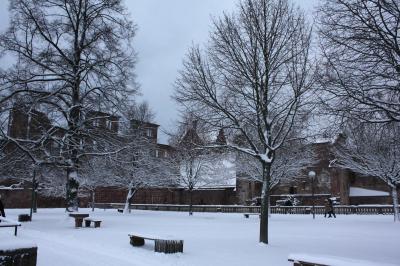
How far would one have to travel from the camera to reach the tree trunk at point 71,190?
2506cm

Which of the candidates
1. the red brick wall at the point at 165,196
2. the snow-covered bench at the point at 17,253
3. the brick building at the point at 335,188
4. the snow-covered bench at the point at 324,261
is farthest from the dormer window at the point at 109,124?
the red brick wall at the point at 165,196

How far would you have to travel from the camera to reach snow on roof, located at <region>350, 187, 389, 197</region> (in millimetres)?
53075

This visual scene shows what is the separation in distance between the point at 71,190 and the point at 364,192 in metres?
41.8

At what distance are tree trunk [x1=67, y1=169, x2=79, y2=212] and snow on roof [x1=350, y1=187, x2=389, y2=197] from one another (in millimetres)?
40304

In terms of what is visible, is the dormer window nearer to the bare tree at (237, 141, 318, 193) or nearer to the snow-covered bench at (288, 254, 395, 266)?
the bare tree at (237, 141, 318, 193)

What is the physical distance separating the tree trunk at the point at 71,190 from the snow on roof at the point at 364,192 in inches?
1587

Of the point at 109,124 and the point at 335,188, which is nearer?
the point at 109,124

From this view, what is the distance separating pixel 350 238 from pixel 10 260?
1474cm

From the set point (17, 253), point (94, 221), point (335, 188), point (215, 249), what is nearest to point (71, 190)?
point (94, 221)

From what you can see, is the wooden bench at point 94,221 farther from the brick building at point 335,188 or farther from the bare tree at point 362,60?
Result: the brick building at point 335,188

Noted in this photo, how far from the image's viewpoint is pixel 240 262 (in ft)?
39.0

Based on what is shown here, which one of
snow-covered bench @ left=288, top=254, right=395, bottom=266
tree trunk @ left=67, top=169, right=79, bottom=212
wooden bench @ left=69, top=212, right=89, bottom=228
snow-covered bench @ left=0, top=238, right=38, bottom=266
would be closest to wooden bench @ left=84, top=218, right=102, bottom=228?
wooden bench @ left=69, top=212, right=89, bottom=228

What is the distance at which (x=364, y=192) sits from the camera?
55.1 metres

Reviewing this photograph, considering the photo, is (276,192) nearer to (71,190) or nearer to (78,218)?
(71,190)
